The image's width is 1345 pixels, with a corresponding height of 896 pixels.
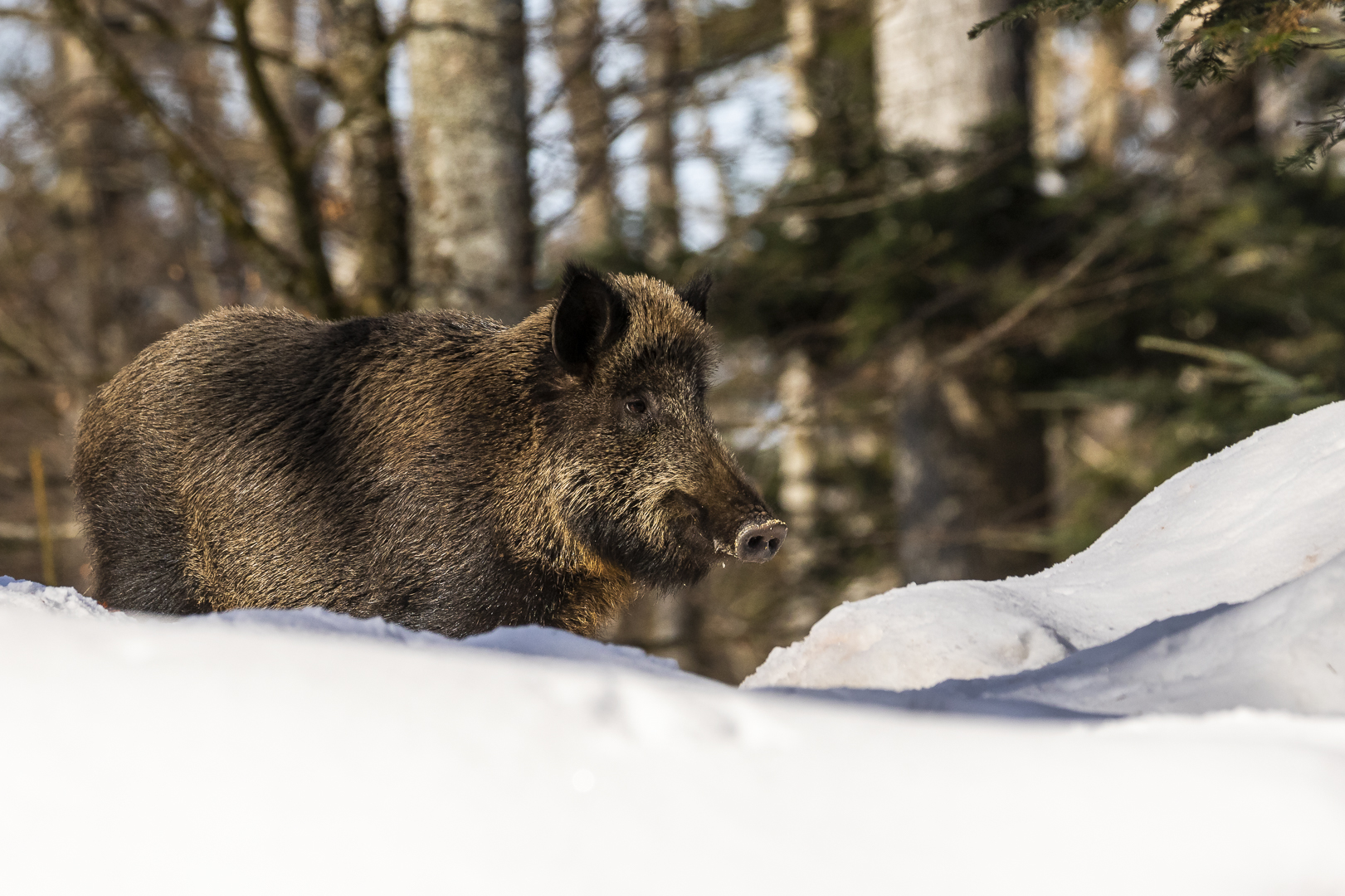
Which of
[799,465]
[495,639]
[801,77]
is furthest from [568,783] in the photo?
[799,465]

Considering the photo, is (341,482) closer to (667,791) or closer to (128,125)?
(667,791)

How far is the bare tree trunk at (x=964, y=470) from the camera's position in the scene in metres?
9.59

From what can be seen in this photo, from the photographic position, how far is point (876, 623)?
→ 2.92 meters

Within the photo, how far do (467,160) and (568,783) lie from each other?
574cm

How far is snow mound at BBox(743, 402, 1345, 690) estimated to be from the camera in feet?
8.70

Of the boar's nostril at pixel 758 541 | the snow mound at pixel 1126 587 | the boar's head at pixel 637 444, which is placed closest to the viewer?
the snow mound at pixel 1126 587

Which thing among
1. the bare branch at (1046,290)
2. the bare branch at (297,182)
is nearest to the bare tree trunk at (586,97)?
the bare branch at (297,182)

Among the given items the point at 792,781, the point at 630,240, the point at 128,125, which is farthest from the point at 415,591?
the point at 128,125

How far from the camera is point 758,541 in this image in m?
3.24

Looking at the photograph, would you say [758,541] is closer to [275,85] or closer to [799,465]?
[799,465]

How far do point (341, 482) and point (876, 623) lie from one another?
1.59 metres

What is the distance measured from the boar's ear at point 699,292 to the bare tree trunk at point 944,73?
5.97 m

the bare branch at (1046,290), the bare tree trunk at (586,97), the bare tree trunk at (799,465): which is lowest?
the bare tree trunk at (799,465)

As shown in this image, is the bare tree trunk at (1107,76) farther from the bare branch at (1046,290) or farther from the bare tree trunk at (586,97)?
the bare tree trunk at (586,97)
